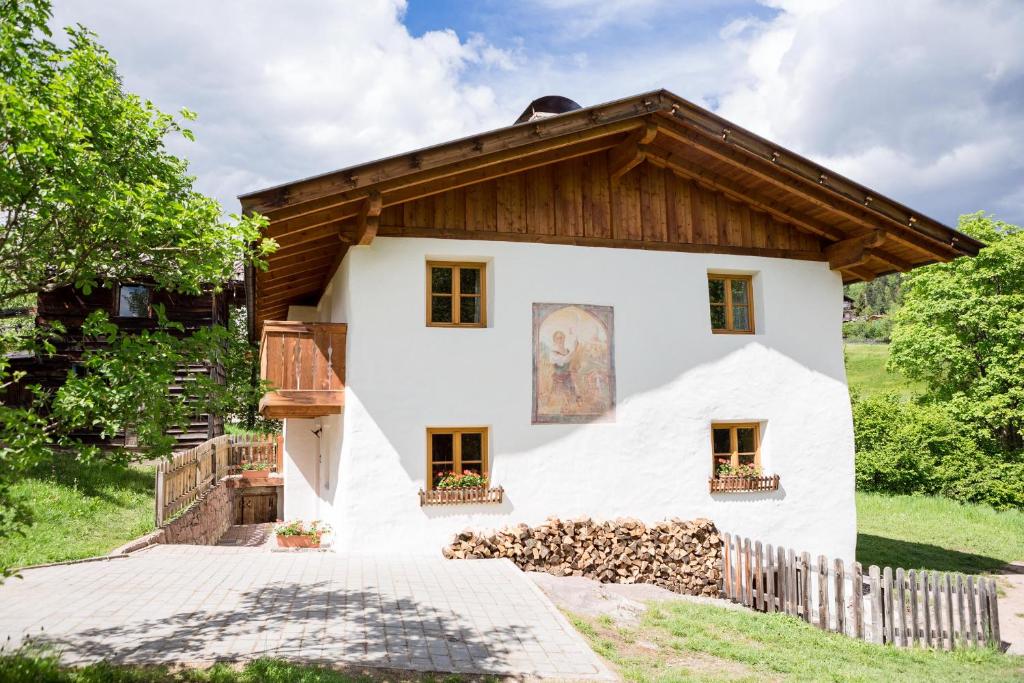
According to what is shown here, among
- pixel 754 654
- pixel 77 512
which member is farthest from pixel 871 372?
pixel 77 512

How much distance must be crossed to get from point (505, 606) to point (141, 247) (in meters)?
5.06

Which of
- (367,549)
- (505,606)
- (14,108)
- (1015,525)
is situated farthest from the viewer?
(1015,525)

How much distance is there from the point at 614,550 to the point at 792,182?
21.2 ft

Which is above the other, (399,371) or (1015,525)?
(399,371)

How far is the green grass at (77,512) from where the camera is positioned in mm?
9906

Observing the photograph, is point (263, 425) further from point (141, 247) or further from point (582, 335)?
point (141, 247)

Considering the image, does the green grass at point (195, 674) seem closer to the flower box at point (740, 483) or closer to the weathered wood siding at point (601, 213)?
the weathered wood siding at point (601, 213)

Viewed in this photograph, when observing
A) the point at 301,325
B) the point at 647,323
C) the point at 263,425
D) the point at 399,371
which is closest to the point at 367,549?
the point at 399,371

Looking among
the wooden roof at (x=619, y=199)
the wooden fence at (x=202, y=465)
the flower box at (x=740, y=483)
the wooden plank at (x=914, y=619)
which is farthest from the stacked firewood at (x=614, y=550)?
the wooden fence at (x=202, y=465)

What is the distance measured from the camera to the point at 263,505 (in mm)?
19516

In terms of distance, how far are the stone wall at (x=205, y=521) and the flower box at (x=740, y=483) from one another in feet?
28.4

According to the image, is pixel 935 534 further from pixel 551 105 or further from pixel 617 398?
pixel 551 105

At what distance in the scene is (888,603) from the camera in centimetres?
898

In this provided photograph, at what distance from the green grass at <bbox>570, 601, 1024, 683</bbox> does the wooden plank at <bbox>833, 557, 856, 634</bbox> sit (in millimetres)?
273
